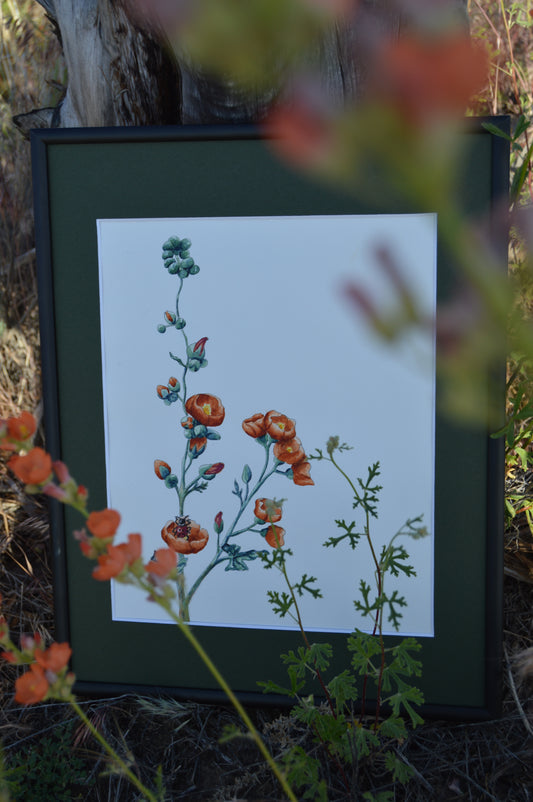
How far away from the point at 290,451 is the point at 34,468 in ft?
2.06

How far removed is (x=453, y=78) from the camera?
28 cm

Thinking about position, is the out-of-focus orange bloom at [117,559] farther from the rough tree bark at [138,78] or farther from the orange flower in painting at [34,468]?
the rough tree bark at [138,78]

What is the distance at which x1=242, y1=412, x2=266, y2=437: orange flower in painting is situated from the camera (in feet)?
3.97

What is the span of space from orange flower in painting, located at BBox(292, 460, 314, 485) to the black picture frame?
23 cm

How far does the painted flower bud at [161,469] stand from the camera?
124 centimetres

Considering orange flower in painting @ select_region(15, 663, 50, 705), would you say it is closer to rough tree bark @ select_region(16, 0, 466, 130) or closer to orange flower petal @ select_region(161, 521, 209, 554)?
orange flower petal @ select_region(161, 521, 209, 554)

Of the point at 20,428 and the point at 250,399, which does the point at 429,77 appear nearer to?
the point at 20,428

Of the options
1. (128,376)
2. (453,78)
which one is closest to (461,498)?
(128,376)

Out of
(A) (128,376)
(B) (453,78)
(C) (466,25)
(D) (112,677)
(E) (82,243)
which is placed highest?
(C) (466,25)

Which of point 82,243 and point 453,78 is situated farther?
point 82,243

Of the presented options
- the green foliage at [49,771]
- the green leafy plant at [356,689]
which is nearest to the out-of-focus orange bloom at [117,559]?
the green leafy plant at [356,689]

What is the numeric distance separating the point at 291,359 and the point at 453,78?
2.97 ft

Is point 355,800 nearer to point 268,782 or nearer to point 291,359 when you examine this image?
point 268,782

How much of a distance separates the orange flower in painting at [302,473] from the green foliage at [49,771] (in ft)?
2.07
